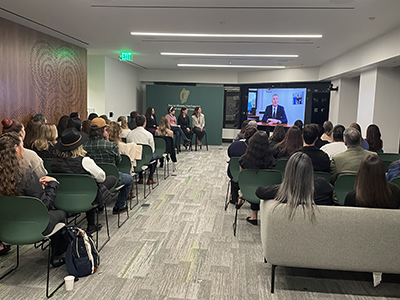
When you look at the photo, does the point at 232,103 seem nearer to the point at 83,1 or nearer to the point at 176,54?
the point at 176,54

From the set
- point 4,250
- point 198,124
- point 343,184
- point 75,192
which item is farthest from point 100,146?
point 198,124

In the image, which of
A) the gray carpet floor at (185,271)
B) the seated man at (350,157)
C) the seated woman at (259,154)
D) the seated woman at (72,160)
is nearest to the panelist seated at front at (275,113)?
the gray carpet floor at (185,271)

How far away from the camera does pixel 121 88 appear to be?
13.1 meters

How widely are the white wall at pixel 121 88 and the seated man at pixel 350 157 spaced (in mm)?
8788

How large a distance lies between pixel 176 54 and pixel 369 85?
531cm

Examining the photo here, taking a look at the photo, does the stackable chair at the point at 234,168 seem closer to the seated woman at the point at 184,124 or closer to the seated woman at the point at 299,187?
the seated woman at the point at 299,187

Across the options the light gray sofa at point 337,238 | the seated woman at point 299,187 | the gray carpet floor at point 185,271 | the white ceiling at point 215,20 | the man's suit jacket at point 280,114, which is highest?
the white ceiling at point 215,20

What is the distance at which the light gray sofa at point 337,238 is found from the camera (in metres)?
2.89

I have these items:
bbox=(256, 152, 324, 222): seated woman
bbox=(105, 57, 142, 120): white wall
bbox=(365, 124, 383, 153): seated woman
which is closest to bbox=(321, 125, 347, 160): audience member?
bbox=(365, 124, 383, 153): seated woman

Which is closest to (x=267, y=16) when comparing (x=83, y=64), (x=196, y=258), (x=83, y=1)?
(x=83, y=1)

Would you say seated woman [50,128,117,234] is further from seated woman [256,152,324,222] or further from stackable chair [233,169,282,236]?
seated woman [256,152,324,222]

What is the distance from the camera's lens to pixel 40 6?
18.0 ft

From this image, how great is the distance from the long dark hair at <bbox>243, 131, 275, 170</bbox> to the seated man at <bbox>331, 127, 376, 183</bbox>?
80 cm

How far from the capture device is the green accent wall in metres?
14.4
